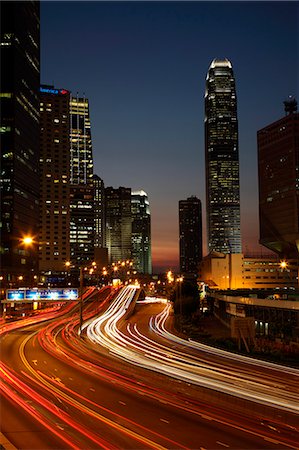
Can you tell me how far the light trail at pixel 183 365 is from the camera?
26.1m

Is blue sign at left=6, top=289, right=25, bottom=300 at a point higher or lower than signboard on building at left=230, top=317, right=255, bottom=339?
higher

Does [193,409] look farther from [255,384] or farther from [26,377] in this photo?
[26,377]

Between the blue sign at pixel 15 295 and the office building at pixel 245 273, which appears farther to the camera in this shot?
the office building at pixel 245 273

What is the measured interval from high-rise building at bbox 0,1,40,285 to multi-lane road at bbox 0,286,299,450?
103m

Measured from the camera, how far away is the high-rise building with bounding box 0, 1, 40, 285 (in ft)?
487

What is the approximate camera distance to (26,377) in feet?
106

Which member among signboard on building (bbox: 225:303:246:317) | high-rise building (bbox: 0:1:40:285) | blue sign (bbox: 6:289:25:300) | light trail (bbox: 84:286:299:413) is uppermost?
high-rise building (bbox: 0:1:40:285)

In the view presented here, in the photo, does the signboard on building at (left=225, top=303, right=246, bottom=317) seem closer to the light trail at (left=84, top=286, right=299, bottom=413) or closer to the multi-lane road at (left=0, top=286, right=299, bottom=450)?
the light trail at (left=84, top=286, right=299, bottom=413)

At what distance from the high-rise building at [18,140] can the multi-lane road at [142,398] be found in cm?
10255

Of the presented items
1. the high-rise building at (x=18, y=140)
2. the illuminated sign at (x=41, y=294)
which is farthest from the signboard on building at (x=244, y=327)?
the high-rise building at (x=18, y=140)

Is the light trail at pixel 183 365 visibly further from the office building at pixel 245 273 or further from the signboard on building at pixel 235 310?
the office building at pixel 245 273

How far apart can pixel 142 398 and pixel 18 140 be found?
453 feet

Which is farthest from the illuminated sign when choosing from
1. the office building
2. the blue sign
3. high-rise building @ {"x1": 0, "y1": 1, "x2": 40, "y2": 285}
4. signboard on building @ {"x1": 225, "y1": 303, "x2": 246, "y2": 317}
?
the office building

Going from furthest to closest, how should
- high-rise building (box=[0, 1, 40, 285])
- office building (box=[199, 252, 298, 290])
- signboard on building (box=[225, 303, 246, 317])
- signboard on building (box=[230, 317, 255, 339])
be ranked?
1. office building (box=[199, 252, 298, 290])
2. high-rise building (box=[0, 1, 40, 285])
3. signboard on building (box=[225, 303, 246, 317])
4. signboard on building (box=[230, 317, 255, 339])
